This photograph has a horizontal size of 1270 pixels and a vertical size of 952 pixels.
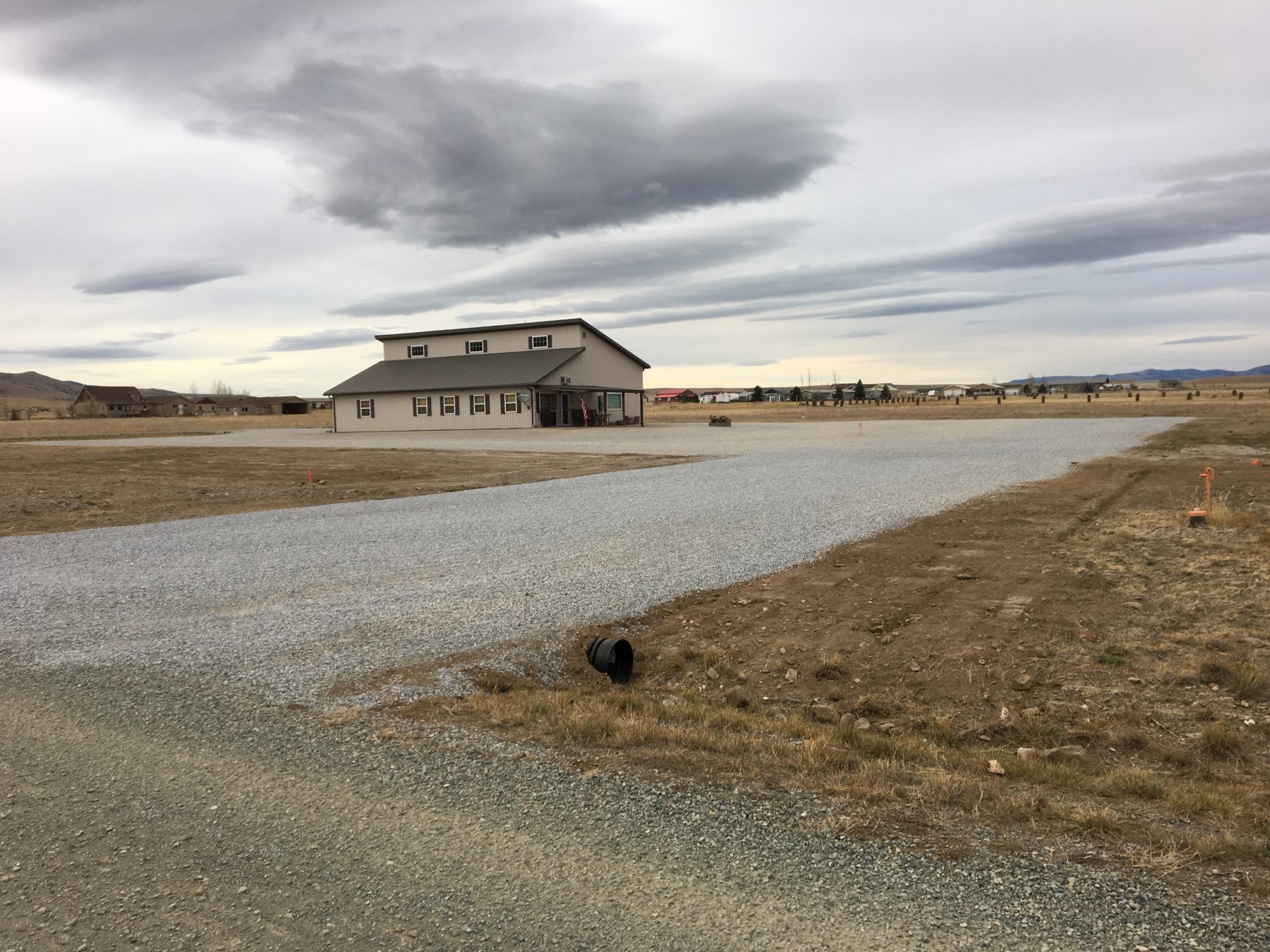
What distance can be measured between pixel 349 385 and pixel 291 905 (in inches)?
2083

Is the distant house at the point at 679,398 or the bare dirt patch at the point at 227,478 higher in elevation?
the distant house at the point at 679,398

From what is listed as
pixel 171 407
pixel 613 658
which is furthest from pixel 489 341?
pixel 171 407

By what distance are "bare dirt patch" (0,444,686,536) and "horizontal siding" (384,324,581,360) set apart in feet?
69.5

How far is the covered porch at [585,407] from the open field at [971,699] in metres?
39.1

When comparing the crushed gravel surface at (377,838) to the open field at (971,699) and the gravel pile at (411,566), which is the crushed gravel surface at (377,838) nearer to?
the gravel pile at (411,566)

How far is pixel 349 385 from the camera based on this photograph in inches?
2071

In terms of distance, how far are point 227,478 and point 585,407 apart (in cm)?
2987

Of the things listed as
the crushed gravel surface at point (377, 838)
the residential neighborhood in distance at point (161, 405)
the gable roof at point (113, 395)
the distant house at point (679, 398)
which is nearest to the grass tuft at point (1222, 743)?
the crushed gravel surface at point (377, 838)

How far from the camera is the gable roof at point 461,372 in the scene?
158ft

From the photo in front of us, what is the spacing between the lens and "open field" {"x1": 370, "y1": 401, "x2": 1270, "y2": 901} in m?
3.68

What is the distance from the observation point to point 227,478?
2134 centimetres

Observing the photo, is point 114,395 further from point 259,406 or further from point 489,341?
point 489,341

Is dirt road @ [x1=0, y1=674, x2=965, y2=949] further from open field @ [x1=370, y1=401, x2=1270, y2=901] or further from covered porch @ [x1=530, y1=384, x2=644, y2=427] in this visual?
covered porch @ [x1=530, y1=384, x2=644, y2=427]

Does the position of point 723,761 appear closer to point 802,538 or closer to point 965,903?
point 965,903
